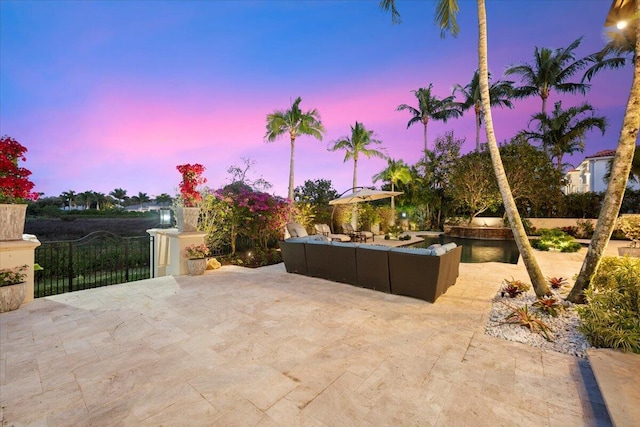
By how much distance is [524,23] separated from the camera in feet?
30.9

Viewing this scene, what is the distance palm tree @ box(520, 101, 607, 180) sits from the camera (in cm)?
1603

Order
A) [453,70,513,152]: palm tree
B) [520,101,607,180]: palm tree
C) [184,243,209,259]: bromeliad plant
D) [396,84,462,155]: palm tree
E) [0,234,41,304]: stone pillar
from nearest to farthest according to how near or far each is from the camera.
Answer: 1. [0,234,41,304]: stone pillar
2. [184,243,209,259]: bromeliad plant
3. [520,101,607,180]: palm tree
4. [453,70,513,152]: palm tree
5. [396,84,462,155]: palm tree

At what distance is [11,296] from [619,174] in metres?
8.46

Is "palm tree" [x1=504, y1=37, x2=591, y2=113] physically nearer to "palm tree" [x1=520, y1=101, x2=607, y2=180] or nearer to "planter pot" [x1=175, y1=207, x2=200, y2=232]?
"palm tree" [x1=520, y1=101, x2=607, y2=180]

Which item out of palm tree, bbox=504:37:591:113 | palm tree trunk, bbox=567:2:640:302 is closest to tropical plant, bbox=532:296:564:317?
palm tree trunk, bbox=567:2:640:302

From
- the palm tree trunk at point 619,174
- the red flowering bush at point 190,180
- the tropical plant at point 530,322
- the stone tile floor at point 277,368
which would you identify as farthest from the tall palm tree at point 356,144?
the tropical plant at point 530,322

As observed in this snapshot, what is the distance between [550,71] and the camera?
17.7m

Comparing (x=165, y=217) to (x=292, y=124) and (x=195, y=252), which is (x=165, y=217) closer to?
(x=195, y=252)

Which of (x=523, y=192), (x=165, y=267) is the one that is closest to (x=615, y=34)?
(x=165, y=267)

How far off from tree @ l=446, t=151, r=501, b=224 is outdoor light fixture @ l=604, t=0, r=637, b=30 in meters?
12.8

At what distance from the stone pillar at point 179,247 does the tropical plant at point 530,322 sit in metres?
6.09

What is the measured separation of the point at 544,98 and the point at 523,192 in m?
8.36

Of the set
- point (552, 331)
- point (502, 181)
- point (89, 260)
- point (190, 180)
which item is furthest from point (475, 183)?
point (89, 260)

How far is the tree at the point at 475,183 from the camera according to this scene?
15.7 m
